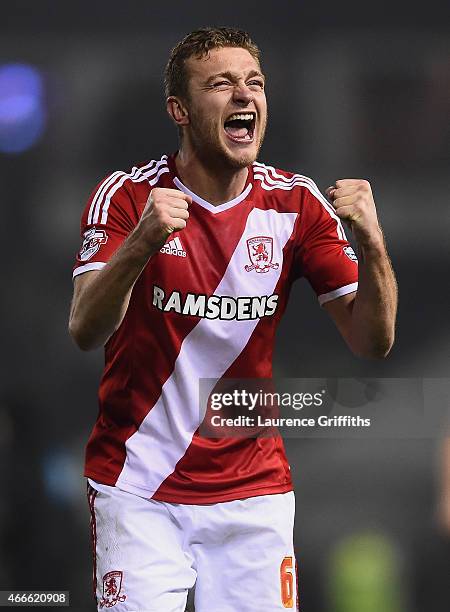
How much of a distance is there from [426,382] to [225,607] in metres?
1.43

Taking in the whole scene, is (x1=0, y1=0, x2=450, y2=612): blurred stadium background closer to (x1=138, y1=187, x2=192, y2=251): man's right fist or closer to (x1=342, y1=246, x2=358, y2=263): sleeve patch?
(x1=342, y1=246, x2=358, y2=263): sleeve patch

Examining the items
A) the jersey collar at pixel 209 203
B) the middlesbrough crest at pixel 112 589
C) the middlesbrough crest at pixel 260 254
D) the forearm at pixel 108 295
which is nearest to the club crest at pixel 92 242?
the forearm at pixel 108 295

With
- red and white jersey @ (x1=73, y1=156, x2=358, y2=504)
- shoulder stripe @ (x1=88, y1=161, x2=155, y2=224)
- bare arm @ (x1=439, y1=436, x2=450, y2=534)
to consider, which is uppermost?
shoulder stripe @ (x1=88, y1=161, x2=155, y2=224)

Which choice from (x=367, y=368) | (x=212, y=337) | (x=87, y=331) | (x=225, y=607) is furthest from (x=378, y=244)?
(x=367, y=368)

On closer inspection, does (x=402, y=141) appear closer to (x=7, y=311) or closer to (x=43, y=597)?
(x=7, y=311)

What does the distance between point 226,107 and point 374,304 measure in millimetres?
646

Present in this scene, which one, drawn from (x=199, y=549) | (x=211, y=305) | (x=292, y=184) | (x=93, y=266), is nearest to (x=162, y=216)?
(x=93, y=266)

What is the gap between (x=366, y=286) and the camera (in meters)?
2.75

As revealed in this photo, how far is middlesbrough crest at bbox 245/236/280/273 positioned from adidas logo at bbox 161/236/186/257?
18cm

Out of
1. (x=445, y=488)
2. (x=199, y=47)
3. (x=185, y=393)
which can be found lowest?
(x=445, y=488)

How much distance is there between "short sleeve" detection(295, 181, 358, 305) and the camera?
9.70 feet

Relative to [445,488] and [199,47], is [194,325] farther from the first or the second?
[445,488]

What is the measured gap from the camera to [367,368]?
158 inches

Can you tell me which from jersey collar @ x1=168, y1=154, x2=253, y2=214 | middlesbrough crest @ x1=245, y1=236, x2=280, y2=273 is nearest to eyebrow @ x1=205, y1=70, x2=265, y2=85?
jersey collar @ x1=168, y1=154, x2=253, y2=214
